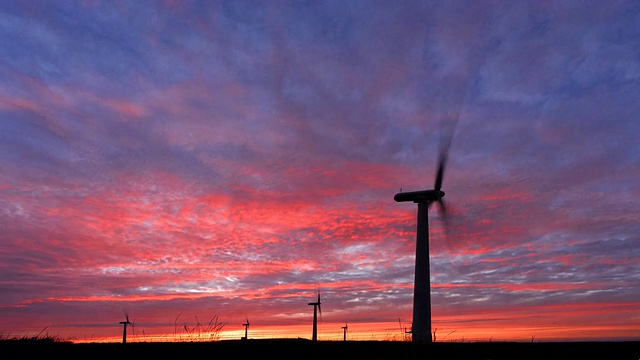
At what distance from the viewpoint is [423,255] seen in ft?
220

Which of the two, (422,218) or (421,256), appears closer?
(421,256)

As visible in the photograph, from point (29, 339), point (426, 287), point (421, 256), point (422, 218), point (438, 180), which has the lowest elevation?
point (29, 339)

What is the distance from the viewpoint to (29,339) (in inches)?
1348

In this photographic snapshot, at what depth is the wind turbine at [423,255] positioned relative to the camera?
63.2 m

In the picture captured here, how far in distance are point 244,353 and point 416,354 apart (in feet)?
26.5

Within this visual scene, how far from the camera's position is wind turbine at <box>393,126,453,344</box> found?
63188 mm

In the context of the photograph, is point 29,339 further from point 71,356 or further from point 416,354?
point 416,354

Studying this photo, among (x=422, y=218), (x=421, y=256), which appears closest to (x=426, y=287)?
(x=421, y=256)

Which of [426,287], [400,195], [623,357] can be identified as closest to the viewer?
[623,357]

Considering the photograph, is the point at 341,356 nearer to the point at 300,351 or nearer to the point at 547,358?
the point at 300,351

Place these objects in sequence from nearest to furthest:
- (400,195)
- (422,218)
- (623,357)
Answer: (623,357) → (422,218) → (400,195)

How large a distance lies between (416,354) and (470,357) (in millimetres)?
2434

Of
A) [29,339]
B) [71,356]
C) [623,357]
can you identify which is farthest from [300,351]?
[29,339]

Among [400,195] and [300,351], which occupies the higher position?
[400,195]
